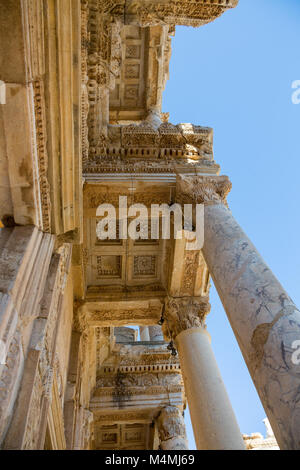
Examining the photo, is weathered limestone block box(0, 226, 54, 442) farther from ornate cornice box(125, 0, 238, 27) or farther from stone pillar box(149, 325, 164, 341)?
stone pillar box(149, 325, 164, 341)

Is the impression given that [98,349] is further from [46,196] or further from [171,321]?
[46,196]

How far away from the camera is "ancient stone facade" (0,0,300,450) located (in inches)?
110

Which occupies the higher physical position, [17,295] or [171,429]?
[171,429]

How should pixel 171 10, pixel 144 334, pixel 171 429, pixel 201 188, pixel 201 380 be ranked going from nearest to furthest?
pixel 201 380, pixel 201 188, pixel 171 10, pixel 171 429, pixel 144 334

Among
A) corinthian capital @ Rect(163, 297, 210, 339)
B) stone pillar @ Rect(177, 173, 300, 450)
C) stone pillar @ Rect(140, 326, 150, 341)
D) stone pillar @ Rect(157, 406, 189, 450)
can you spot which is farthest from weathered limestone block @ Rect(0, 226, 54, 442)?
stone pillar @ Rect(140, 326, 150, 341)

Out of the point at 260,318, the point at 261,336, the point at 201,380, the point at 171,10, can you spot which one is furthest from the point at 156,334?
the point at 171,10

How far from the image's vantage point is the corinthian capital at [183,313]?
6.87 meters

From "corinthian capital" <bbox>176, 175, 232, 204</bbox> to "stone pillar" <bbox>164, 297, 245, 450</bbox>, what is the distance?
9.11 feet

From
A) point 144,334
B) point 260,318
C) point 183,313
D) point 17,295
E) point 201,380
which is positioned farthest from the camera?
point 144,334

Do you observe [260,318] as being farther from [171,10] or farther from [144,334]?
[144,334]

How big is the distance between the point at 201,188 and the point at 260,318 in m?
3.13

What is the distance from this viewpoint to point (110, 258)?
Answer: 7.74 m

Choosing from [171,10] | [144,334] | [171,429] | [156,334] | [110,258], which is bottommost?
[171,429]
